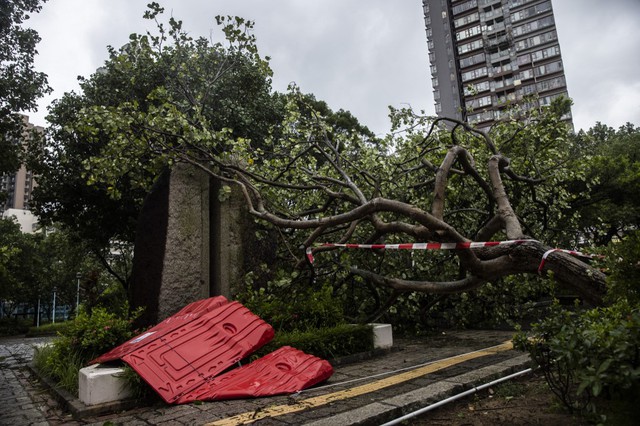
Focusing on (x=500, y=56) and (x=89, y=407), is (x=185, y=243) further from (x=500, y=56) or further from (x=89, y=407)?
(x=500, y=56)

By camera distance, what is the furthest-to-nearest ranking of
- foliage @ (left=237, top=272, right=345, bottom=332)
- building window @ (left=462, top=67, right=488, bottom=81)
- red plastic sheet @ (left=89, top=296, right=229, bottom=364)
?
building window @ (left=462, top=67, right=488, bottom=81), foliage @ (left=237, top=272, right=345, bottom=332), red plastic sheet @ (left=89, top=296, right=229, bottom=364)

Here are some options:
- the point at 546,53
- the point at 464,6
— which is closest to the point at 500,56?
the point at 546,53

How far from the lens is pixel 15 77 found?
475 inches

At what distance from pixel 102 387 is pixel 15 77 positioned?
1206cm

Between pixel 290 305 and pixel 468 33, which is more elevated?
pixel 468 33

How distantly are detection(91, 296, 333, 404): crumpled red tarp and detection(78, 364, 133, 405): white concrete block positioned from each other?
190 mm

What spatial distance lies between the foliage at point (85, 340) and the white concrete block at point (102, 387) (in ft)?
2.89

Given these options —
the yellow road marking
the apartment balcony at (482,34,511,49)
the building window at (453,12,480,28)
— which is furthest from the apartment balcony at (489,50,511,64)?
the yellow road marking

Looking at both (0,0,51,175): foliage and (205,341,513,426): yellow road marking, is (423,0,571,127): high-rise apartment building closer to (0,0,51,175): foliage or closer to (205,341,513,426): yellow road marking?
(0,0,51,175): foliage

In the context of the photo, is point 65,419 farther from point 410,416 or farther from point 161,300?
point 410,416

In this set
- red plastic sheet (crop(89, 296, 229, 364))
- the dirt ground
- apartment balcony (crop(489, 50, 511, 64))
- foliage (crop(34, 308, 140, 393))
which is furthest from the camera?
apartment balcony (crop(489, 50, 511, 64))

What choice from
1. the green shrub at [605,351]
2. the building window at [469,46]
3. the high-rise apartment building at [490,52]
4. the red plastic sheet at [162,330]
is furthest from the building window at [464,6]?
the green shrub at [605,351]

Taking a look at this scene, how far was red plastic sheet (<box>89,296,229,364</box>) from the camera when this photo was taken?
172 inches

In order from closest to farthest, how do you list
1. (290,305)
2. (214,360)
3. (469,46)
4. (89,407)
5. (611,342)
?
(611,342) < (89,407) < (214,360) < (290,305) < (469,46)
